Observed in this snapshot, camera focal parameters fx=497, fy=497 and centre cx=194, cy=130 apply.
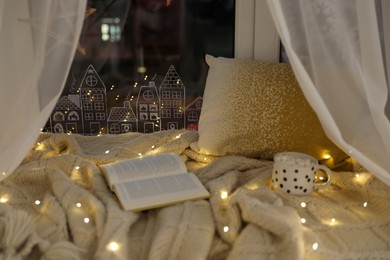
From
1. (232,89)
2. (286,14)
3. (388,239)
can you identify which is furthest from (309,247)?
(232,89)

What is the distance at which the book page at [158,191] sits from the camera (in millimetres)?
1237

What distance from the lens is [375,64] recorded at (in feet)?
3.90

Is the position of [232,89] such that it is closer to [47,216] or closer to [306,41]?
[306,41]

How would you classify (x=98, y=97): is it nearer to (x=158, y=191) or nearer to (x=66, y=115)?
(x=66, y=115)

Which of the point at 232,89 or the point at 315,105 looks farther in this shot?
the point at 232,89

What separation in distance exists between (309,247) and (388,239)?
203 mm

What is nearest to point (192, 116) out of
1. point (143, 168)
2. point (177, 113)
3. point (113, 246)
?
point (177, 113)

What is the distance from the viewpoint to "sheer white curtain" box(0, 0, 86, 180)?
1.19 metres

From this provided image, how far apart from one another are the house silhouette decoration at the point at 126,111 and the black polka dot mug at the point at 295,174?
767 millimetres

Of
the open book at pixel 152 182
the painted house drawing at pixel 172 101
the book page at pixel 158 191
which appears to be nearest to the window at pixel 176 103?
the painted house drawing at pixel 172 101

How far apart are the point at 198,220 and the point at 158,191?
7.0 inches

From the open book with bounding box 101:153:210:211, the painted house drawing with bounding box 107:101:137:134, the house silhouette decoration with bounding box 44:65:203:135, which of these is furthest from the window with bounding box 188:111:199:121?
the open book with bounding box 101:153:210:211

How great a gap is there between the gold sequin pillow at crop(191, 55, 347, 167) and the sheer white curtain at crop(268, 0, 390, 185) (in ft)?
0.99

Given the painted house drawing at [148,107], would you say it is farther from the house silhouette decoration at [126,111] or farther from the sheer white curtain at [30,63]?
the sheer white curtain at [30,63]
